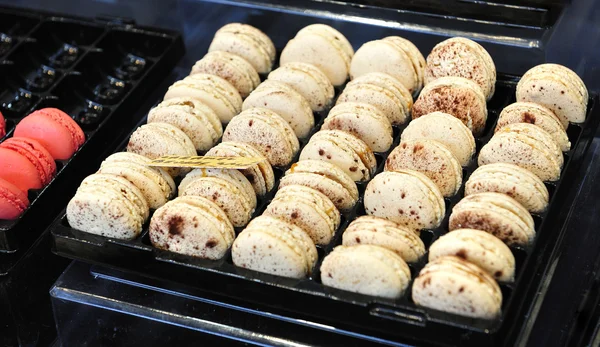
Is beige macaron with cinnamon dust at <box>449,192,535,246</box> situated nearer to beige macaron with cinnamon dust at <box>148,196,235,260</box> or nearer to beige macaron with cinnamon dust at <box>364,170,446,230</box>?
beige macaron with cinnamon dust at <box>364,170,446,230</box>

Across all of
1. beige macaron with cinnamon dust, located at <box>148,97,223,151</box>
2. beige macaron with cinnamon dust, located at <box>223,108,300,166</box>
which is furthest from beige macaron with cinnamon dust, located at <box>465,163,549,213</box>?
beige macaron with cinnamon dust, located at <box>148,97,223,151</box>

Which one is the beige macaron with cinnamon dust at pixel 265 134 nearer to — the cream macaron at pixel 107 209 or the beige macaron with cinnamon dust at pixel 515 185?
the cream macaron at pixel 107 209

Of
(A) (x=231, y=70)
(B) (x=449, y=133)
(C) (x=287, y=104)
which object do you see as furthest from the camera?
(A) (x=231, y=70)

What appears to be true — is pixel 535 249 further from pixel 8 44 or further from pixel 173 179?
pixel 8 44

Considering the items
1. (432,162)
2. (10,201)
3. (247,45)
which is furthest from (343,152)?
(10,201)

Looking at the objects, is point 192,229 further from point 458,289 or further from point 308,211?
point 458,289

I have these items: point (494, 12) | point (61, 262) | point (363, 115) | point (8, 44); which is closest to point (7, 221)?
point (61, 262)

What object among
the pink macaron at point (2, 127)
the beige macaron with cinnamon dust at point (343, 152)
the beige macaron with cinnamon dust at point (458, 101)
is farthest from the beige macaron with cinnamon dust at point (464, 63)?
the pink macaron at point (2, 127)
